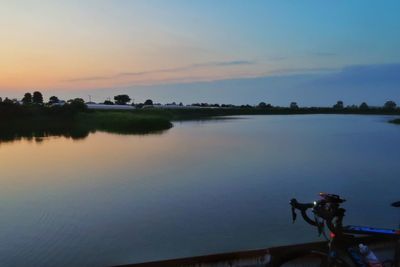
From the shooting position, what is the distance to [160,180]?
1555 cm

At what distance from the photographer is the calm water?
330 inches

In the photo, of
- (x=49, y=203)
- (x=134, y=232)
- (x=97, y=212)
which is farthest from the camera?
(x=49, y=203)

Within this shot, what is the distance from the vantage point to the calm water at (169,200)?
8.38 meters

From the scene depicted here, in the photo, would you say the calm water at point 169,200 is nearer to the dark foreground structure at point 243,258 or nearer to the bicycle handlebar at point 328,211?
the dark foreground structure at point 243,258

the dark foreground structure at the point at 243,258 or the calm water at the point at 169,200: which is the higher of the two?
the dark foreground structure at the point at 243,258

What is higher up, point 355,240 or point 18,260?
point 355,240

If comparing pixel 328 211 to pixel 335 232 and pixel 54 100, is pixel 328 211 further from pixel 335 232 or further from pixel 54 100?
pixel 54 100

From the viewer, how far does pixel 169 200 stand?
12117 mm

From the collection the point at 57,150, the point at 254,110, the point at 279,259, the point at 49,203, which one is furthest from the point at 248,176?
the point at 254,110

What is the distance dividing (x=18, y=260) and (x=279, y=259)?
6290mm

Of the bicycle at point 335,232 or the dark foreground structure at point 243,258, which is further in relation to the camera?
the dark foreground structure at point 243,258

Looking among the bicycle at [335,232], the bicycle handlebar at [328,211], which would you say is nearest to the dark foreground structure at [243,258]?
the bicycle at [335,232]

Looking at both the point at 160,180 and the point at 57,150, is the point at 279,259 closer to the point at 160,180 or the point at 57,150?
the point at 160,180

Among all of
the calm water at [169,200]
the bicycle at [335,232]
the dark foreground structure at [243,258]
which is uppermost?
the bicycle at [335,232]
